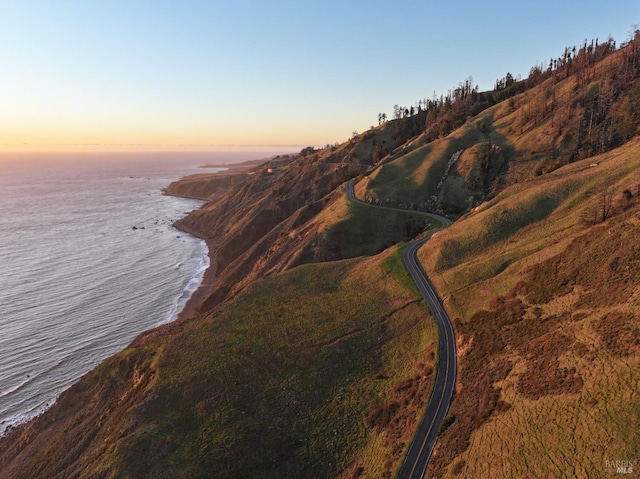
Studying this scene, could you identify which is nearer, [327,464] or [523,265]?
[327,464]

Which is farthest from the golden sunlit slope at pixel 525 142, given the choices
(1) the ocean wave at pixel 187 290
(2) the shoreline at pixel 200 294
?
(1) the ocean wave at pixel 187 290

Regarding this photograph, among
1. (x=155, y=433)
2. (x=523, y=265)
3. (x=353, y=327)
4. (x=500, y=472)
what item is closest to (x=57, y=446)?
(x=155, y=433)

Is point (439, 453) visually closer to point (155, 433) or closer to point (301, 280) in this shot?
point (155, 433)

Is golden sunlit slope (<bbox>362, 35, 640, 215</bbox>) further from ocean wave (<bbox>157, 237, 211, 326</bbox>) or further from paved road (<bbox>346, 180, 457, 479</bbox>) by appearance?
ocean wave (<bbox>157, 237, 211, 326</bbox>)

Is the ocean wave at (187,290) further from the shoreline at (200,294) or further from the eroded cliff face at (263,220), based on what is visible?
the eroded cliff face at (263,220)

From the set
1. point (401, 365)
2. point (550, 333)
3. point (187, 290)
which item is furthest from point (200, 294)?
point (550, 333)

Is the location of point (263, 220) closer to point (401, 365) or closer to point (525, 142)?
point (525, 142)
